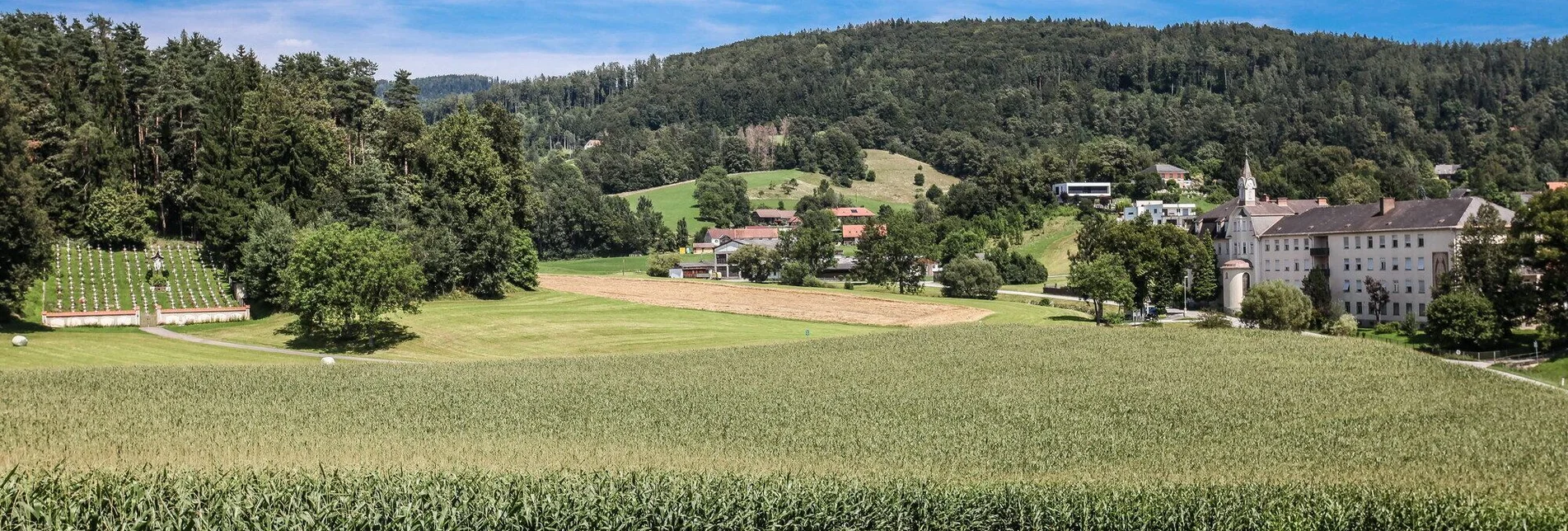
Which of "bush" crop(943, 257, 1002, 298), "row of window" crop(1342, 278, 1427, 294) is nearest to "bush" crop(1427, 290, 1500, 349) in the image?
"row of window" crop(1342, 278, 1427, 294)

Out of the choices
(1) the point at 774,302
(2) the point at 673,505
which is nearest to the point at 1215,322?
(1) the point at 774,302

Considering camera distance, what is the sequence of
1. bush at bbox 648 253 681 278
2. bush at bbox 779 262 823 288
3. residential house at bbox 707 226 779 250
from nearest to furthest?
1. bush at bbox 779 262 823 288
2. bush at bbox 648 253 681 278
3. residential house at bbox 707 226 779 250

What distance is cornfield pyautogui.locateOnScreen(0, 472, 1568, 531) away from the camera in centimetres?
2083

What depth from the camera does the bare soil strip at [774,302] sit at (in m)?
82.9

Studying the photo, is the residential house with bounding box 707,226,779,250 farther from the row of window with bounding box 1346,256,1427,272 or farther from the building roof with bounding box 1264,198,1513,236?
the row of window with bounding box 1346,256,1427,272

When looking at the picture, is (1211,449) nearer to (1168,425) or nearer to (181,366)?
(1168,425)

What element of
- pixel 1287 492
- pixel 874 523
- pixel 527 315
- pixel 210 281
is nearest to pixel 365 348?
pixel 527 315

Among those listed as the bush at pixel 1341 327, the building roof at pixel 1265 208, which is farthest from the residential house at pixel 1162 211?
the bush at pixel 1341 327

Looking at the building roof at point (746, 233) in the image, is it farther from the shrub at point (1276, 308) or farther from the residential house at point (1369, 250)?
the shrub at point (1276, 308)

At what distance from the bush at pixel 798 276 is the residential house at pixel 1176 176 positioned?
91400 millimetres

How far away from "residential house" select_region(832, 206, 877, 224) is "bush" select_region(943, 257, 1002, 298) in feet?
286

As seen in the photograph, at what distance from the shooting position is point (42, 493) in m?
20.9

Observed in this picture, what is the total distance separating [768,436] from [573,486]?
12.3 metres

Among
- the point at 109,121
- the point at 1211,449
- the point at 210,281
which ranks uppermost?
the point at 109,121
